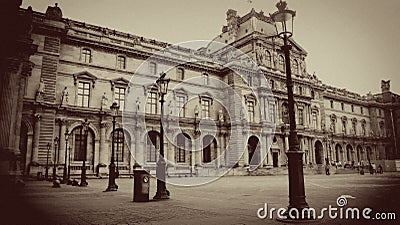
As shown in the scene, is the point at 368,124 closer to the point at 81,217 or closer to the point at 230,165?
the point at 230,165

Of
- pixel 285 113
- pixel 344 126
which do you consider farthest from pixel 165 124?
pixel 344 126

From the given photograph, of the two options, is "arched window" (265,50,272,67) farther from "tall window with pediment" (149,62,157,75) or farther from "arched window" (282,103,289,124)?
"tall window with pediment" (149,62,157,75)

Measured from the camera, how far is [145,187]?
10469 millimetres

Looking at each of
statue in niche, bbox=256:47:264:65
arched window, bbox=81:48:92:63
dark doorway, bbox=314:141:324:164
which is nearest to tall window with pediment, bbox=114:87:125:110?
arched window, bbox=81:48:92:63

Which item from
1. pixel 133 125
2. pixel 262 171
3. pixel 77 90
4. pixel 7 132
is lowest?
pixel 262 171

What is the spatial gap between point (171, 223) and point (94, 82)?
28.2 m

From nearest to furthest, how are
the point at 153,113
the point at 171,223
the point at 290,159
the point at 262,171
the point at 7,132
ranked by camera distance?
1. the point at 171,223
2. the point at 290,159
3. the point at 7,132
4. the point at 153,113
5. the point at 262,171

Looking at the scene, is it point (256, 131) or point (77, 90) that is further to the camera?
point (256, 131)

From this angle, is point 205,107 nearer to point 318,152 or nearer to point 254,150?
point 254,150

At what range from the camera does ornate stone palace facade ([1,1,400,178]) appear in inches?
1016

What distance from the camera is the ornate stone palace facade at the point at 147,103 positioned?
2581cm

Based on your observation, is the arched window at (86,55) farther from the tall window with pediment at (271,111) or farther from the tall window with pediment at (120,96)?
the tall window with pediment at (271,111)

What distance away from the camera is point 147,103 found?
35.2 m

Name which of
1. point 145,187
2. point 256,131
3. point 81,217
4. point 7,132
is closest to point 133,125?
point 256,131
